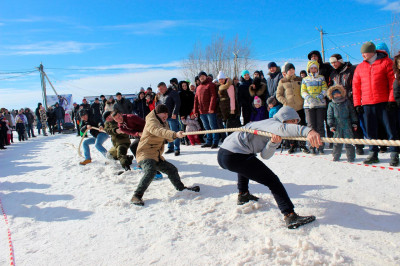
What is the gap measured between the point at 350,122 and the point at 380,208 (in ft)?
7.32

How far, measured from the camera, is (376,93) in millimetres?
4520

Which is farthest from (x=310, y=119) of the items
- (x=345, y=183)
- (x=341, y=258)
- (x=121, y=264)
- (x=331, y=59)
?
(x=121, y=264)

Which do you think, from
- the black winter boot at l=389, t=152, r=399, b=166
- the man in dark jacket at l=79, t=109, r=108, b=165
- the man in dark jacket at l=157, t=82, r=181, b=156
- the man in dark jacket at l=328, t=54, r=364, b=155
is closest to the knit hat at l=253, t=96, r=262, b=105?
the man in dark jacket at l=328, t=54, r=364, b=155

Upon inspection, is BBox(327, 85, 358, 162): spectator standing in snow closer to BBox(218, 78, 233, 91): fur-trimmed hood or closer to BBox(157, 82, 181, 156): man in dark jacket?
BBox(218, 78, 233, 91): fur-trimmed hood

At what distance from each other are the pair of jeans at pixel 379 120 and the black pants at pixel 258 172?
2660 mm

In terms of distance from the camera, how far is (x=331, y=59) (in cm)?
559

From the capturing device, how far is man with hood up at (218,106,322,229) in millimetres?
2766

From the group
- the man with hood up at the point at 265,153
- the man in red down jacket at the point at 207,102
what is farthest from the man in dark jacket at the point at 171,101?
the man with hood up at the point at 265,153

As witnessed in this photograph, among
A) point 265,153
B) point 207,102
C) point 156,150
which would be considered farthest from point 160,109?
point 207,102

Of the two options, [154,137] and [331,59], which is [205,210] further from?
[331,59]

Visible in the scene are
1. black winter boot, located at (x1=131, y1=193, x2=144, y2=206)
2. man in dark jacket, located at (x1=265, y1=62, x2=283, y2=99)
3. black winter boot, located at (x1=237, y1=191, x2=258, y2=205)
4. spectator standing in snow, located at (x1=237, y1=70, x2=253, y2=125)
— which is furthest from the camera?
spectator standing in snow, located at (x1=237, y1=70, x2=253, y2=125)

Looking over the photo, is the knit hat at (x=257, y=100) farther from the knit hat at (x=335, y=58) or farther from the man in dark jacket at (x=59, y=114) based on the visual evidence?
the man in dark jacket at (x=59, y=114)

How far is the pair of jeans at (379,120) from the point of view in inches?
177

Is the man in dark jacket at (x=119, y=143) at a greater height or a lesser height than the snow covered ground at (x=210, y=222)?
greater
